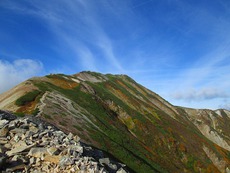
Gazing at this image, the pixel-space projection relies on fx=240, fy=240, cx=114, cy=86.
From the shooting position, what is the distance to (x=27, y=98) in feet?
181

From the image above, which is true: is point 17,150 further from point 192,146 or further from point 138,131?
point 192,146

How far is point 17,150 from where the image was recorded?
58.0 feet

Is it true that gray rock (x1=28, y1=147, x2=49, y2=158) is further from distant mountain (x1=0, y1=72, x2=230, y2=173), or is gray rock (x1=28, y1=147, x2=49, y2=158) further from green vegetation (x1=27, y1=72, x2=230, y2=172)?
green vegetation (x1=27, y1=72, x2=230, y2=172)

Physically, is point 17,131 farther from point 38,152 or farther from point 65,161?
point 65,161

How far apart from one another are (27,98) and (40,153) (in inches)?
1589

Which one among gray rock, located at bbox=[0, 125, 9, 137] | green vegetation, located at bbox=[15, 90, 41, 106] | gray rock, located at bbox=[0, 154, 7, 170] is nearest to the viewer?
gray rock, located at bbox=[0, 154, 7, 170]

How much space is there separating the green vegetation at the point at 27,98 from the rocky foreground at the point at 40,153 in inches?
1323

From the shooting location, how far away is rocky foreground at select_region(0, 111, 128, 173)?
16.7m

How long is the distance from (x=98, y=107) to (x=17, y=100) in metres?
27.0

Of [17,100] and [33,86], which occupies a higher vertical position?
[33,86]

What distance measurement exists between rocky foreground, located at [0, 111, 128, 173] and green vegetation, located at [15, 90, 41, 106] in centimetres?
3361

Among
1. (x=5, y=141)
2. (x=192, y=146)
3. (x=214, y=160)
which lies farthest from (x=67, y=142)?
(x=214, y=160)

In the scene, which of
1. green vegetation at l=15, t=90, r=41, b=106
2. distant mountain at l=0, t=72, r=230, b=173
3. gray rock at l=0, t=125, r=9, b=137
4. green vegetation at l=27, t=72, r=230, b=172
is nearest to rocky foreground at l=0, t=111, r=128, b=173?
gray rock at l=0, t=125, r=9, b=137

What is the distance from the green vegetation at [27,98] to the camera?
52.7 meters
